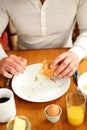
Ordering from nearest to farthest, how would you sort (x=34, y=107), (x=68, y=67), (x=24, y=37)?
(x=34, y=107), (x=68, y=67), (x=24, y=37)

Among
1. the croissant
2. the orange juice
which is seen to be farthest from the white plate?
the orange juice

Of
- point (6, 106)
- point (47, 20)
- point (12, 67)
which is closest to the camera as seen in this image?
point (6, 106)

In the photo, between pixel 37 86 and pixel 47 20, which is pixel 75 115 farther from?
pixel 47 20

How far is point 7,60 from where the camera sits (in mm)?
1181

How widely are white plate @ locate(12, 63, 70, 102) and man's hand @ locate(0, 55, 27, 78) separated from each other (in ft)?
0.11

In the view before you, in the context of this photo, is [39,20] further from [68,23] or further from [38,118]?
[38,118]

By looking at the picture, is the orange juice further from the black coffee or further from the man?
the man

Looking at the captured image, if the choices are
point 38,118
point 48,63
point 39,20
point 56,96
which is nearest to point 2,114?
point 38,118

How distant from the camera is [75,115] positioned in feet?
3.01

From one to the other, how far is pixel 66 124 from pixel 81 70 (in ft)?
1.13

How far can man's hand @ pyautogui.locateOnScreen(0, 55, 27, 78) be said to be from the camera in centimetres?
114

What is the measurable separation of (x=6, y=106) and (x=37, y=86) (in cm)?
26

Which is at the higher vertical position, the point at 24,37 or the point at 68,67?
the point at 68,67

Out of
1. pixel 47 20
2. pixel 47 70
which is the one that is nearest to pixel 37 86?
pixel 47 70
